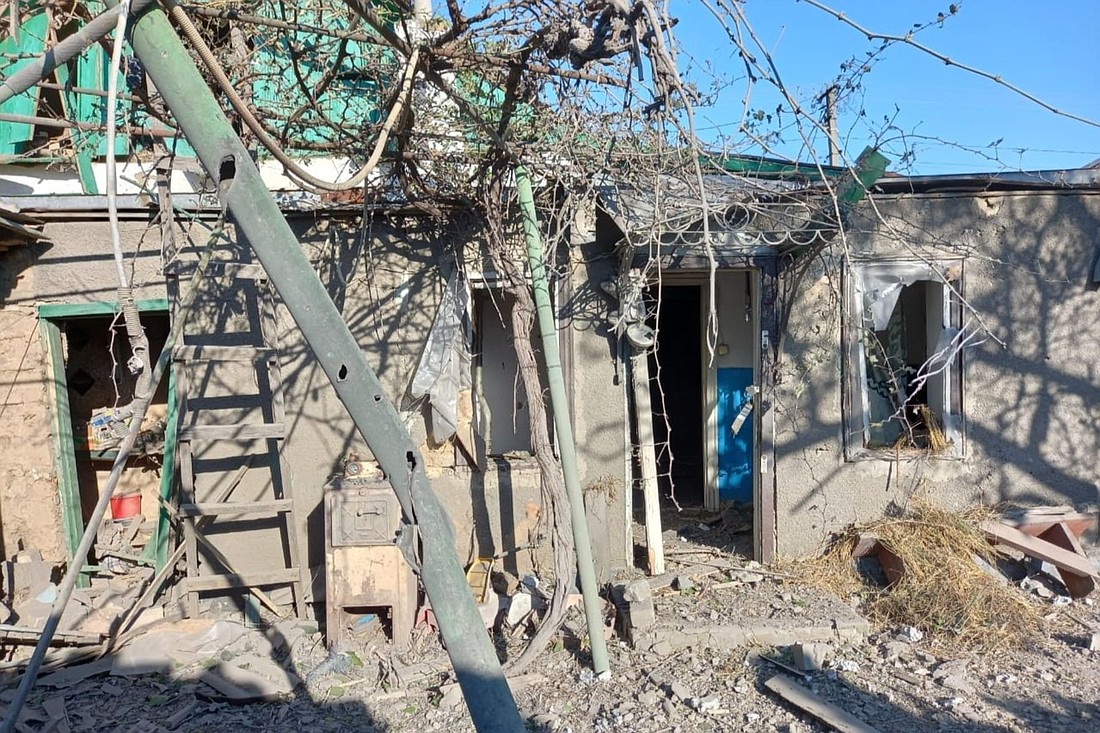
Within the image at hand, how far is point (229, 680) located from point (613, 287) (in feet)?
12.0

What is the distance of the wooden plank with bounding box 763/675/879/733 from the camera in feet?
11.4

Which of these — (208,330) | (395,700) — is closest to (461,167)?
(208,330)

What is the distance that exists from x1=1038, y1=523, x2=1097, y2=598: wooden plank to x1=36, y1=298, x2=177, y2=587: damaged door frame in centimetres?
656

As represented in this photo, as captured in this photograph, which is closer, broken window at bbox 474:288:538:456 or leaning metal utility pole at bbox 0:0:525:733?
leaning metal utility pole at bbox 0:0:525:733

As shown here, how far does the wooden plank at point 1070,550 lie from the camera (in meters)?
4.85

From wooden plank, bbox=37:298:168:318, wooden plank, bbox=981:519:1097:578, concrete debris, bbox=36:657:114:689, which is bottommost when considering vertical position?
concrete debris, bbox=36:657:114:689

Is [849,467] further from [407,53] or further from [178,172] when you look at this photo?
[178,172]

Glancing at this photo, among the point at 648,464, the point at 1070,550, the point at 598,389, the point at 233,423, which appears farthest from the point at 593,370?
the point at 1070,550

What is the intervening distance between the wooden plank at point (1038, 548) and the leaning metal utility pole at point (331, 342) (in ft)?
15.7

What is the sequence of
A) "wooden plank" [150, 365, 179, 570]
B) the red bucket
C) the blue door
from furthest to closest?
the blue door < the red bucket < "wooden plank" [150, 365, 179, 570]

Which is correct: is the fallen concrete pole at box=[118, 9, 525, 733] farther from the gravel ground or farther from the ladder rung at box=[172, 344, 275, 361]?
the ladder rung at box=[172, 344, 275, 361]

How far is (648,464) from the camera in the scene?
5.46 meters

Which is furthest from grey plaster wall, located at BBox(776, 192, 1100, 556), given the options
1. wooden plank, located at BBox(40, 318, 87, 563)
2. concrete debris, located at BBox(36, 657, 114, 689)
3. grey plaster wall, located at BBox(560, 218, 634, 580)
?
wooden plank, located at BBox(40, 318, 87, 563)

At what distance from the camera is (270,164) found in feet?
18.7
